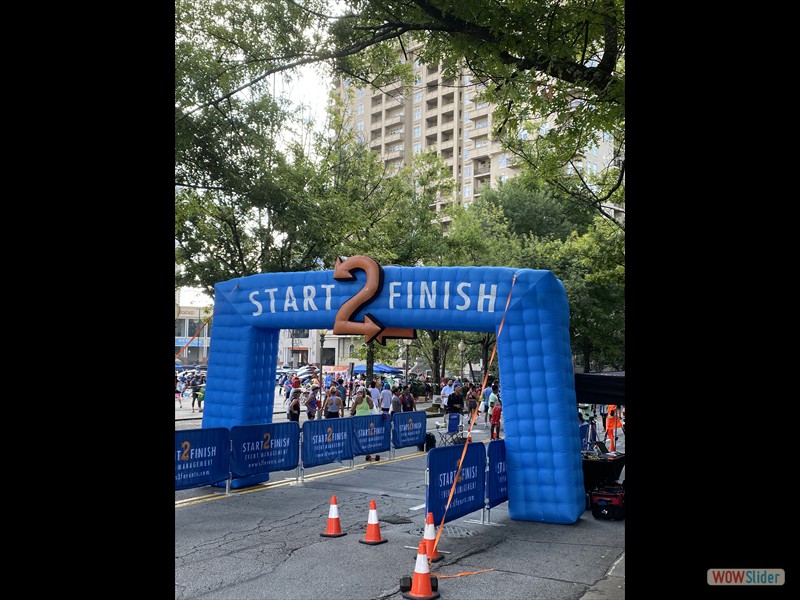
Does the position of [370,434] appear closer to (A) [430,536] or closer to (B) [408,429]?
(B) [408,429]

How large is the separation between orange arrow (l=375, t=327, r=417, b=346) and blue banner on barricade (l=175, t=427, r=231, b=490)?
330 cm

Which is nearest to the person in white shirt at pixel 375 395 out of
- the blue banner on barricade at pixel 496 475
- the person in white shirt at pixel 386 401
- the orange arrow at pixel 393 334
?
the person in white shirt at pixel 386 401

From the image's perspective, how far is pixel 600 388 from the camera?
12.5 meters

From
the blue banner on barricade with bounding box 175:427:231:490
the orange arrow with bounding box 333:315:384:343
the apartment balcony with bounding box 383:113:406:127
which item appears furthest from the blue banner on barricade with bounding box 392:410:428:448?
the apartment balcony with bounding box 383:113:406:127

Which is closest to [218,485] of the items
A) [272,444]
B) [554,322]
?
[272,444]

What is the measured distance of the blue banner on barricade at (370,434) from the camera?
639 inches

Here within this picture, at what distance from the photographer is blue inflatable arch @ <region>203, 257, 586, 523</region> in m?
10.9

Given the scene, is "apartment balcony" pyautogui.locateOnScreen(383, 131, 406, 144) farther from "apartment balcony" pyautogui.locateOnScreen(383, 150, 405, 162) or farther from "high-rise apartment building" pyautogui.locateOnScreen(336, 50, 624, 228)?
"apartment balcony" pyautogui.locateOnScreen(383, 150, 405, 162)

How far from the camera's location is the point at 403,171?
105 ft
